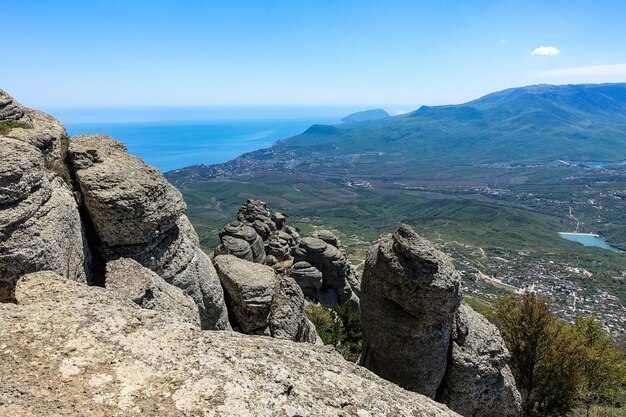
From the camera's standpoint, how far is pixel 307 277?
46594mm

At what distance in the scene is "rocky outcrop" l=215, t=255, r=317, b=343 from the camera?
22438 millimetres

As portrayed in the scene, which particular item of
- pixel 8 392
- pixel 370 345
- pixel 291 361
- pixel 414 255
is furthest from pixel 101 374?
pixel 370 345

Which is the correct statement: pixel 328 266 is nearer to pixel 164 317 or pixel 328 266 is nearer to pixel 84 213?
pixel 84 213

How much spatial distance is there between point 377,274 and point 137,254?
1303cm

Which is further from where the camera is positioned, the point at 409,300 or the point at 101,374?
the point at 409,300

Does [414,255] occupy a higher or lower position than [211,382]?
lower

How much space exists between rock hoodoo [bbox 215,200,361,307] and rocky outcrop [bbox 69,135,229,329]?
79.7 feet

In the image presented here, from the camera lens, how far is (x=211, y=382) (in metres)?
7.57

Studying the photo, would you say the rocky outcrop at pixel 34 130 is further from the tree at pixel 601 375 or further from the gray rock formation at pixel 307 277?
the tree at pixel 601 375

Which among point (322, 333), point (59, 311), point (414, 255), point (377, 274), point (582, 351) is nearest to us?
point (59, 311)

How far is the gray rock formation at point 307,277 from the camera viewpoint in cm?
4641

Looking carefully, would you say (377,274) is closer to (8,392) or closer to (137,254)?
(137,254)

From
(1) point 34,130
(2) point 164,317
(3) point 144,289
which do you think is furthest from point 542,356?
(1) point 34,130

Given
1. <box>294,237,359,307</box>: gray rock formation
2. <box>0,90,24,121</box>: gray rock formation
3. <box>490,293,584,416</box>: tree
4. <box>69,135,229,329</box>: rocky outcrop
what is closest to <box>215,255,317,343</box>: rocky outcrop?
<box>69,135,229,329</box>: rocky outcrop
